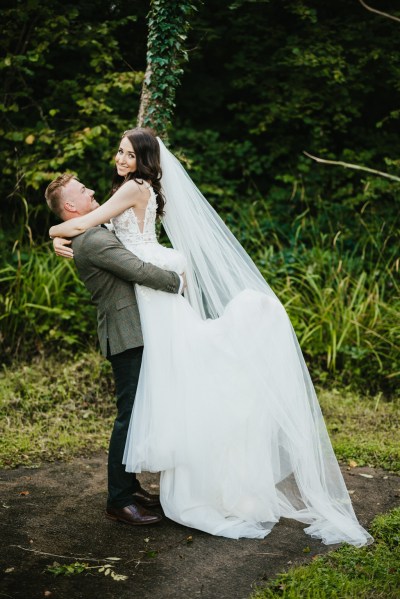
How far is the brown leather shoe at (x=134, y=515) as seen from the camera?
3.60m

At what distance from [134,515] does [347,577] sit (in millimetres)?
1197

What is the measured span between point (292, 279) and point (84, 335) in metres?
2.18

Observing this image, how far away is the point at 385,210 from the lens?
7.45 m

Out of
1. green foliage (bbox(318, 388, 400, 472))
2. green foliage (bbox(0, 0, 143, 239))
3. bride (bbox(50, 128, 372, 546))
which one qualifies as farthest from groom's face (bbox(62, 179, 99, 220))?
green foliage (bbox(0, 0, 143, 239))

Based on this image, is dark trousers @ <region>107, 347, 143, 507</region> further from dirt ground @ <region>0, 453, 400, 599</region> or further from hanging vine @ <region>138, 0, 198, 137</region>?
hanging vine @ <region>138, 0, 198, 137</region>

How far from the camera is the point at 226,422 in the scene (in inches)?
140

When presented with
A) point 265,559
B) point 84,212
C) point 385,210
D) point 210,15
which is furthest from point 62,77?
point 265,559

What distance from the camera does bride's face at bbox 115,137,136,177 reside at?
142 inches

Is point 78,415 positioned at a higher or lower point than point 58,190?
lower

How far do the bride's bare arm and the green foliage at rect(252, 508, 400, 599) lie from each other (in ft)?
6.52

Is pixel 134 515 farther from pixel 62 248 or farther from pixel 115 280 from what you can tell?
pixel 62 248

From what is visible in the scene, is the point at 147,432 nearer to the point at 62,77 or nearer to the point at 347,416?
the point at 347,416

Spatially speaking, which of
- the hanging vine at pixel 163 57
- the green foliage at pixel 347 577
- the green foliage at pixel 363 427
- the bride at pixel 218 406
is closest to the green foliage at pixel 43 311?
the hanging vine at pixel 163 57

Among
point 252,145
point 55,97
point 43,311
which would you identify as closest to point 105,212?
point 43,311
